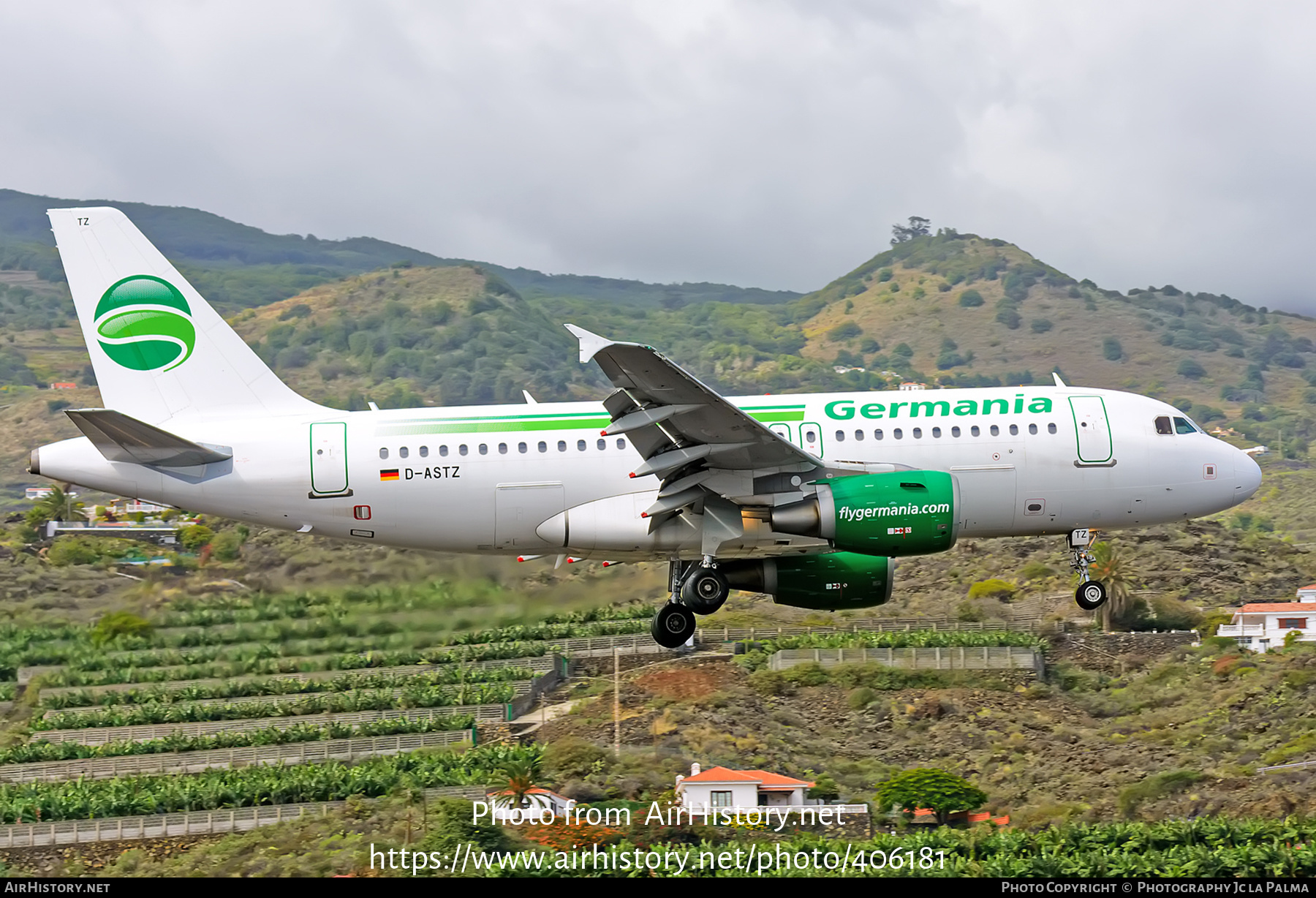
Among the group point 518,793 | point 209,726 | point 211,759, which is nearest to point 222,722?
point 209,726

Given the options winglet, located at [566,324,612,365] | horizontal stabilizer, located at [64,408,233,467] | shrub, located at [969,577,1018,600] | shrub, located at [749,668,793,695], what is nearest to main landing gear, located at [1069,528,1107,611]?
winglet, located at [566,324,612,365]

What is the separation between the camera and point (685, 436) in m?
33.0

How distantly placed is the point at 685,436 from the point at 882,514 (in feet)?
15.6

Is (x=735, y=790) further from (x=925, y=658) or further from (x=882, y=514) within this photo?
(x=882, y=514)

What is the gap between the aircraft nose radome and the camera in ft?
121

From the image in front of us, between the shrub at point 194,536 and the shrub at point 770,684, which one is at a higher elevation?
the shrub at point 194,536

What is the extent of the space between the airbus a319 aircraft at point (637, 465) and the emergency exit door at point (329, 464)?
0.04 metres

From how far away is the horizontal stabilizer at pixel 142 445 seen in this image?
33.1 m

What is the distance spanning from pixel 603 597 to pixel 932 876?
54.2 ft

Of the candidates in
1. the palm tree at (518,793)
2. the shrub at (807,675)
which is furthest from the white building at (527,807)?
the shrub at (807,675)

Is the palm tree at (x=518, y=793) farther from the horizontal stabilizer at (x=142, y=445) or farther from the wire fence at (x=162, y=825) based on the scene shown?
the horizontal stabilizer at (x=142, y=445)

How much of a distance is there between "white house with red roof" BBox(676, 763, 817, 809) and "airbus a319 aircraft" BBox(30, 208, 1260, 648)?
24784 millimetres

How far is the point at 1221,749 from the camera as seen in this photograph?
68812mm

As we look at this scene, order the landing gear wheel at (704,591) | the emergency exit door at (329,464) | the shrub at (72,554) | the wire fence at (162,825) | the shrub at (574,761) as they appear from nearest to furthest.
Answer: the emergency exit door at (329,464) < the landing gear wheel at (704,591) < the wire fence at (162,825) < the shrub at (574,761) < the shrub at (72,554)
